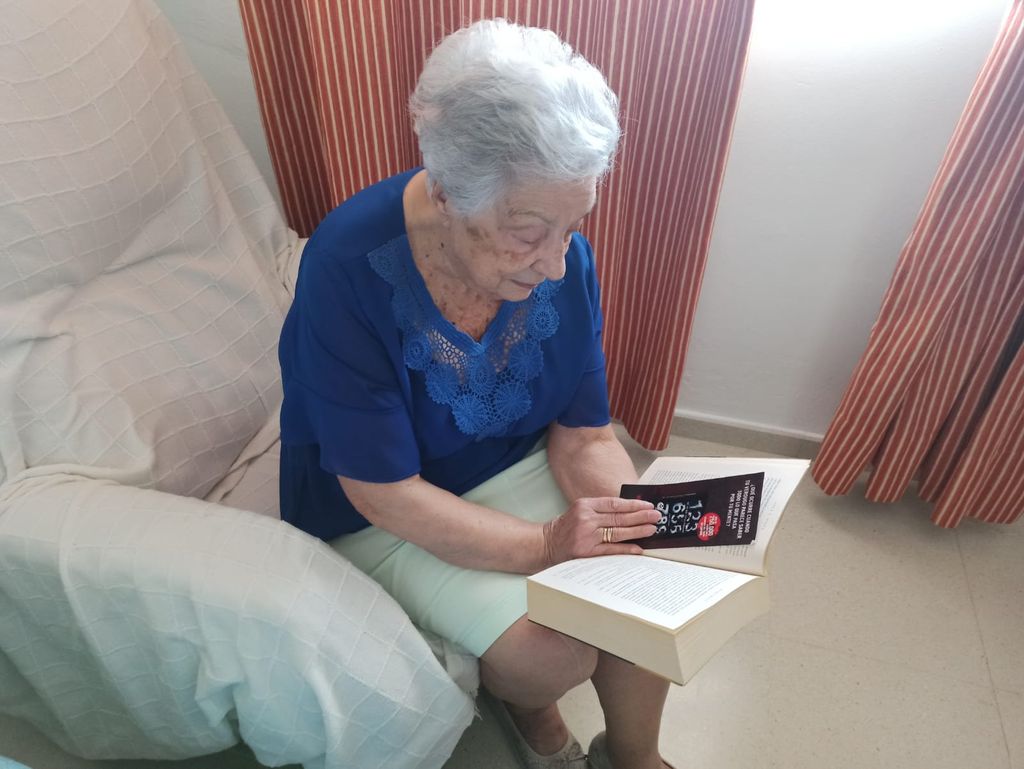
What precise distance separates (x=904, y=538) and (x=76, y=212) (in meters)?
1.70

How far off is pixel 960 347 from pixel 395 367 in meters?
1.12

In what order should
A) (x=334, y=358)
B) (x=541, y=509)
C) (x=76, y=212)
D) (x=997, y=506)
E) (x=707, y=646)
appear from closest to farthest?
(x=707, y=646) < (x=334, y=358) < (x=76, y=212) < (x=541, y=509) < (x=997, y=506)

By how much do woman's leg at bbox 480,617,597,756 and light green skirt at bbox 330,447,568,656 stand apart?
0.8 inches

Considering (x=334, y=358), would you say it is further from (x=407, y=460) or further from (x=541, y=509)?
(x=541, y=509)

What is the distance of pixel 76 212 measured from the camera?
3.25 ft

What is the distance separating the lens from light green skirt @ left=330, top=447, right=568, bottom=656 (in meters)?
0.97

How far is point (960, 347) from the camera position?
140 centimetres

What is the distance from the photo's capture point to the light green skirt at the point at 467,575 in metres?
0.97

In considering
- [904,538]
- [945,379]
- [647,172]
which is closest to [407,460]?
[647,172]

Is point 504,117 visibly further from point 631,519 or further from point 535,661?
point 535,661

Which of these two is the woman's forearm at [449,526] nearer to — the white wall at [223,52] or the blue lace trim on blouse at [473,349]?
the blue lace trim on blouse at [473,349]

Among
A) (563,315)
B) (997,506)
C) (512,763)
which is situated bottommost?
(512,763)

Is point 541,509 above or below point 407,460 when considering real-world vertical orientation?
below

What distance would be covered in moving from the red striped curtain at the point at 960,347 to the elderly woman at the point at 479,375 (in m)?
0.67
